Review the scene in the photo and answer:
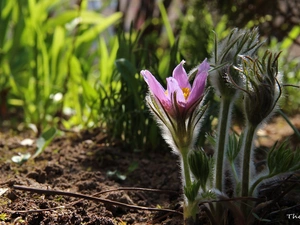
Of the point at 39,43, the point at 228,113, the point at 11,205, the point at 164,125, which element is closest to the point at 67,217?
the point at 11,205

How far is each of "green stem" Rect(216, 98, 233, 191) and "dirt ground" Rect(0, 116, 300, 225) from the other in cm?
16

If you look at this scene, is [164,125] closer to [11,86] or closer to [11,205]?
[11,205]

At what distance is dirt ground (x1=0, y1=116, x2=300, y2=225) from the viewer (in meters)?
1.54

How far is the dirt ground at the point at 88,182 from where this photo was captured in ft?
5.06

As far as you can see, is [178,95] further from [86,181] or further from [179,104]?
[86,181]

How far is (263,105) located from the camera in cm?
133

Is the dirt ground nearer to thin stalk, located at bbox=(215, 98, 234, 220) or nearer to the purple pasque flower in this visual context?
thin stalk, located at bbox=(215, 98, 234, 220)

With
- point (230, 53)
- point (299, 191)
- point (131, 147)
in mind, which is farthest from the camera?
point (131, 147)

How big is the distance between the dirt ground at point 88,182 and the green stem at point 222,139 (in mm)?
162

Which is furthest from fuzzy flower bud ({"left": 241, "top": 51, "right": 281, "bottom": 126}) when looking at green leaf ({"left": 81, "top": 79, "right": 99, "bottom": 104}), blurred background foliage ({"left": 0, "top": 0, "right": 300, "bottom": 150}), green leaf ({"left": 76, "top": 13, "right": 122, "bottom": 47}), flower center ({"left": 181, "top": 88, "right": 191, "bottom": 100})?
green leaf ({"left": 76, "top": 13, "right": 122, "bottom": 47})

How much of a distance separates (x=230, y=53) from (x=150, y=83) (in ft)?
0.82

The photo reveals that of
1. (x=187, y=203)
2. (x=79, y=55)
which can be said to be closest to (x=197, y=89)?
(x=187, y=203)

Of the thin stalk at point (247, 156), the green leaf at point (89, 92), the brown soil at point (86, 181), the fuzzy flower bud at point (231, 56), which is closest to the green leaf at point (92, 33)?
the green leaf at point (89, 92)

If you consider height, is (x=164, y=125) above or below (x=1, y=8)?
below
